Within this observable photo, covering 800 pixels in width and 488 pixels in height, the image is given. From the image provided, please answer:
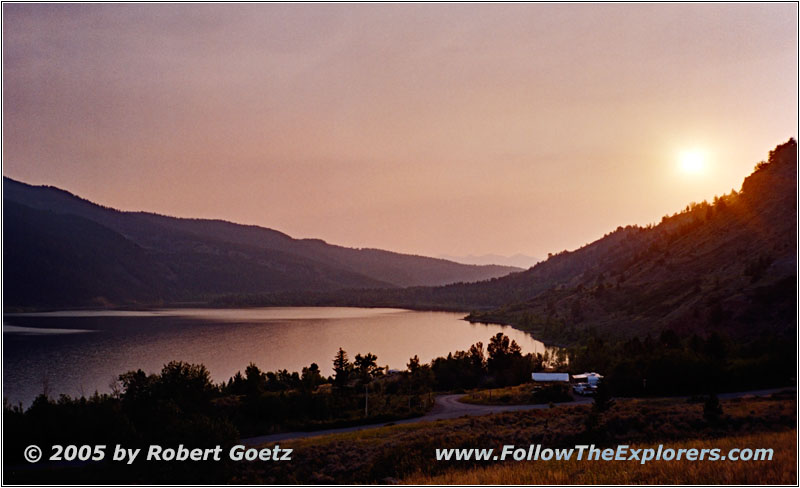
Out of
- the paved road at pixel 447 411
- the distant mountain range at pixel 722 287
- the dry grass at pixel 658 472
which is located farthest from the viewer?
the distant mountain range at pixel 722 287

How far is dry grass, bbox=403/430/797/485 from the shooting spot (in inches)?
745

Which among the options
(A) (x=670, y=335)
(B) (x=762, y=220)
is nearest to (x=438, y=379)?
(A) (x=670, y=335)

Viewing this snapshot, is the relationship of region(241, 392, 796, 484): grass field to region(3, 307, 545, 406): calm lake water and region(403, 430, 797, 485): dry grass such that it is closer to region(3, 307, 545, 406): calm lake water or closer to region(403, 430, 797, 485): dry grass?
region(403, 430, 797, 485): dry grass

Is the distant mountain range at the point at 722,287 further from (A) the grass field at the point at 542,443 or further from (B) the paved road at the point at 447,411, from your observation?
(A) the grass field at the point at 542,443

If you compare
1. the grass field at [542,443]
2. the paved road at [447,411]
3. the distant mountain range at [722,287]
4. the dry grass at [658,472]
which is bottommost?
the paved road at [447,411]

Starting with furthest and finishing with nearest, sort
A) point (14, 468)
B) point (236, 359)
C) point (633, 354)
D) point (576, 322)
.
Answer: point (576, 322)
point (236, 359)
point (633, 354)
point (14, 468)

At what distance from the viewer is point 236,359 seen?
125 meters

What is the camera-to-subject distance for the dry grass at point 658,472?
62.1 feet

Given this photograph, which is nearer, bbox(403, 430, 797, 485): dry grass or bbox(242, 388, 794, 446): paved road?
bbox(403, 430, 797, 485): dry grass

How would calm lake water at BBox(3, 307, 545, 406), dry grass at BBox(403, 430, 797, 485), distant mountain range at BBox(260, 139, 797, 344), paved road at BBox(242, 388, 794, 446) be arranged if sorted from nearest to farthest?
1. dry grass at BBox(403, 430, 797, 485)
2. paved road at BBox(242, 388, 794, 446)
3. calm lake water at BBox(3, 307, 545, 406)
4. distant mountain range at BBox(260, 139, 797, 344)

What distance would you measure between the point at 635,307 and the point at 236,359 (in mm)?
100789

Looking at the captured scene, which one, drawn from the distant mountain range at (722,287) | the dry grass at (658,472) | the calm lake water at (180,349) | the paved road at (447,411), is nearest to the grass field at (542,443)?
the dry grass at (658,472)

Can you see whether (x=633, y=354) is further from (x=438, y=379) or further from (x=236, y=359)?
(x=236, y=359)

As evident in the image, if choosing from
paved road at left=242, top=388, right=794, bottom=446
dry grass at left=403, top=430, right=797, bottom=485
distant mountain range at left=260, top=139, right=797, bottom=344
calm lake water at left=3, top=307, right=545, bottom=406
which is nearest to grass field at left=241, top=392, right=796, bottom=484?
dry grass at left=403, top=430, right=797, bottom=485
